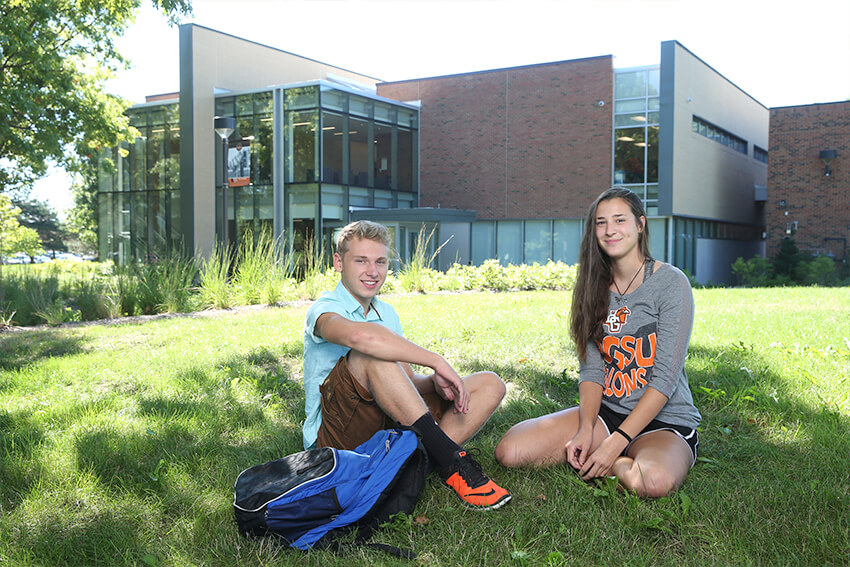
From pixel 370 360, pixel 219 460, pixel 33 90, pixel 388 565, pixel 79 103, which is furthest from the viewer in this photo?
pixel 79 103

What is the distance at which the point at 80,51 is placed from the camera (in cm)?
1612

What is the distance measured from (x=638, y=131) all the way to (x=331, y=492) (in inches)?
855

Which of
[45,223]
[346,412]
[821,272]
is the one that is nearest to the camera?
[346,412]

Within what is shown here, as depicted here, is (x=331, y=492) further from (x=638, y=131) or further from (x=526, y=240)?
(x=526, y=240)

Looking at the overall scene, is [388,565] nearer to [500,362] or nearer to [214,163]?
[500,362]

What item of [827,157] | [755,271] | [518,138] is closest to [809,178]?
[827,157]

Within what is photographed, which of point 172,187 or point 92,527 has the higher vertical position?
point 172,187

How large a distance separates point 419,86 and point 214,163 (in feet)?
26.3

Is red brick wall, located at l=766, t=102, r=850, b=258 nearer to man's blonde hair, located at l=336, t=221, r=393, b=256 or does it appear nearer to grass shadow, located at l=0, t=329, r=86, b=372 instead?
grass shadow, located at l=0, t=329, r=86, b=372

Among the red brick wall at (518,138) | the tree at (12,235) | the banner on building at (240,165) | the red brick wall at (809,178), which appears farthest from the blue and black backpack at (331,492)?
the tree at (12,235)

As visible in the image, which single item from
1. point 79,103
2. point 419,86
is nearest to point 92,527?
point 79,103

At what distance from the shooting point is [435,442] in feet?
9.86

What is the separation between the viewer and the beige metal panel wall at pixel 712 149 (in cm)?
2212

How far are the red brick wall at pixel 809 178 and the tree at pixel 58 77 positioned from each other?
2193cm
